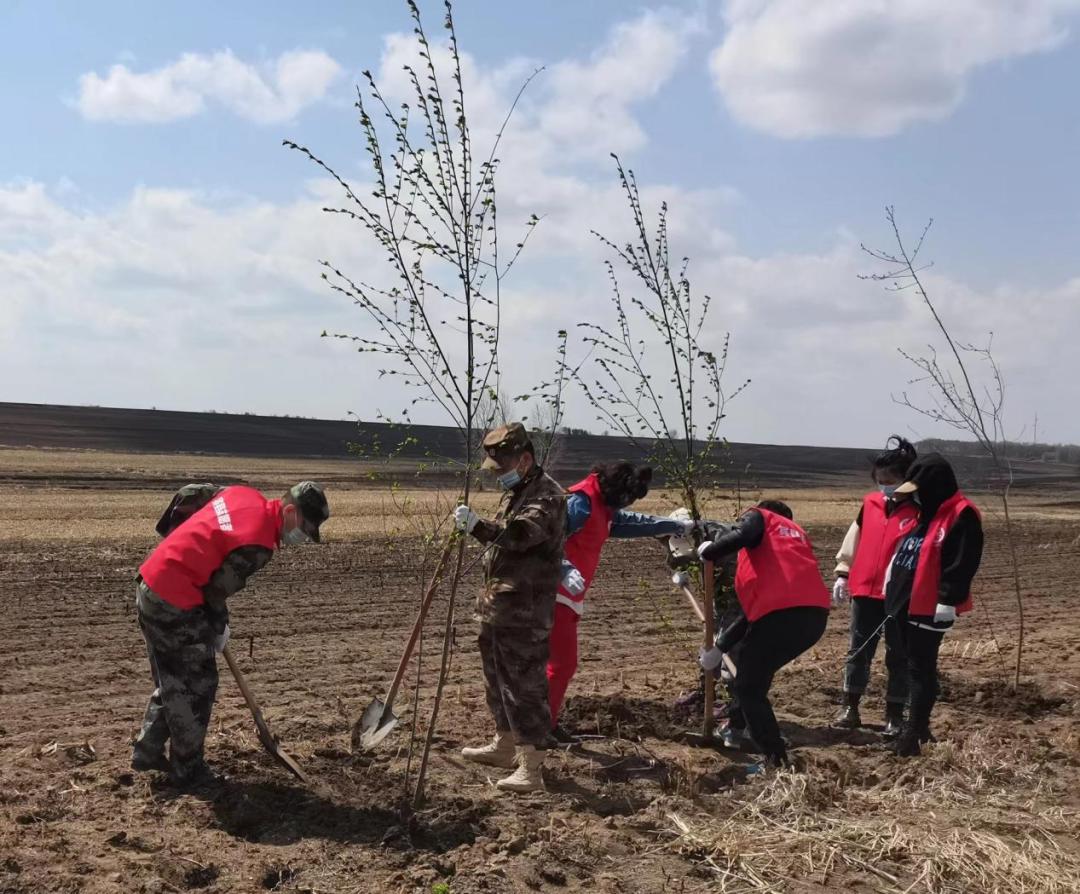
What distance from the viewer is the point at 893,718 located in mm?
7160

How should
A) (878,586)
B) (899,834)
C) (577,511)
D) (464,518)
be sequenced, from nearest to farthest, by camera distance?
(899,834), (464,518), (577,511), (878,586)

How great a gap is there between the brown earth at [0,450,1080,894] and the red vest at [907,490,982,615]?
79cm

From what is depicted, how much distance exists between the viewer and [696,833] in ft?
16.1

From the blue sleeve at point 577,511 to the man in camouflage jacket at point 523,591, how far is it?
2.45 ft

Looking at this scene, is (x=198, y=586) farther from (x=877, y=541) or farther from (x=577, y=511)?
(x=877, y=541)

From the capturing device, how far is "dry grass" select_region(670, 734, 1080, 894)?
4.53m

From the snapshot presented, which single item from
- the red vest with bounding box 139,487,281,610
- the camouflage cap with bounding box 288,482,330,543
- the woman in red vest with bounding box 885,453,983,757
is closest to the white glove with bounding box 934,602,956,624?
the woman in red vest with bounding box 885,453,983,757

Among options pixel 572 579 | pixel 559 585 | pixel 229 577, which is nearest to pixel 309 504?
pixel 229 577

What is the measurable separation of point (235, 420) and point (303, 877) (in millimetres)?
91349

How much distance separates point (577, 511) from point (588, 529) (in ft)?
0.49

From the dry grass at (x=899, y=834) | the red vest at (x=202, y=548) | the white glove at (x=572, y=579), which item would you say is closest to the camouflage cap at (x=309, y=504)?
the red vest at (x=202, y=548)

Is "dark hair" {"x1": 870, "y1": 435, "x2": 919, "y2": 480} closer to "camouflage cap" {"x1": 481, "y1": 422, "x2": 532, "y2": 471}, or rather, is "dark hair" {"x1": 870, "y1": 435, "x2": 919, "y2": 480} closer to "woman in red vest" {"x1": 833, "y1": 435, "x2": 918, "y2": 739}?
"woman in red vest" {"x1": 833, "y1": 435, "x2": 918, "y2": 739}

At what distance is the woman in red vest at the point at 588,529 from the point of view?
21.2 ft

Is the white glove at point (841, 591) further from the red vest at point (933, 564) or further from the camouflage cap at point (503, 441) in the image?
the camouflage cap at point (503, 441)
